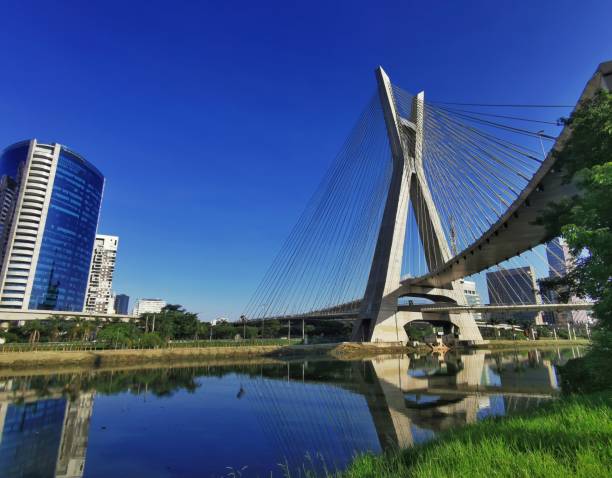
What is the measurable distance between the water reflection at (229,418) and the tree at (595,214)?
5.36 m

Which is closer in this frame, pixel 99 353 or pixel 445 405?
pixel 445 405

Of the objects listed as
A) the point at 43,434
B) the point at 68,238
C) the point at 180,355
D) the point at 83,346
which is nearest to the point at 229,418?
the point at 43,434

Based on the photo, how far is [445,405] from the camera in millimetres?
15609

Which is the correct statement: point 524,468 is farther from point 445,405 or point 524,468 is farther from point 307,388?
point 307,388

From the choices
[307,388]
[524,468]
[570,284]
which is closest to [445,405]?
[570,284]

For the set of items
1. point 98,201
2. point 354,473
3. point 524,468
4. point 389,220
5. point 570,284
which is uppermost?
point 98,201

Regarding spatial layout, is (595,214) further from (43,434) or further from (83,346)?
(83,346)

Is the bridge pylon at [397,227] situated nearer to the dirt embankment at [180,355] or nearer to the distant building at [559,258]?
the dirt embankment at [180,355]

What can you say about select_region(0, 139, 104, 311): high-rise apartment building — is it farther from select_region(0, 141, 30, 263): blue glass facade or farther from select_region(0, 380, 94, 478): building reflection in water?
select_region(0, 380, 94, 478): building reflection in water

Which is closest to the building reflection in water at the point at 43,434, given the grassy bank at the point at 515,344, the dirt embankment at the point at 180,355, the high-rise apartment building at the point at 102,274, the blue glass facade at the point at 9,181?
the dirt embankment at the point at 180,355

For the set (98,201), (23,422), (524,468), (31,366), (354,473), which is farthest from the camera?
(98,201)

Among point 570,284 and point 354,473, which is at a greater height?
point 570,284

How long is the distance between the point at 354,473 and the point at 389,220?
42525 mm

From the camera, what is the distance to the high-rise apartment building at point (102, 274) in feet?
472
